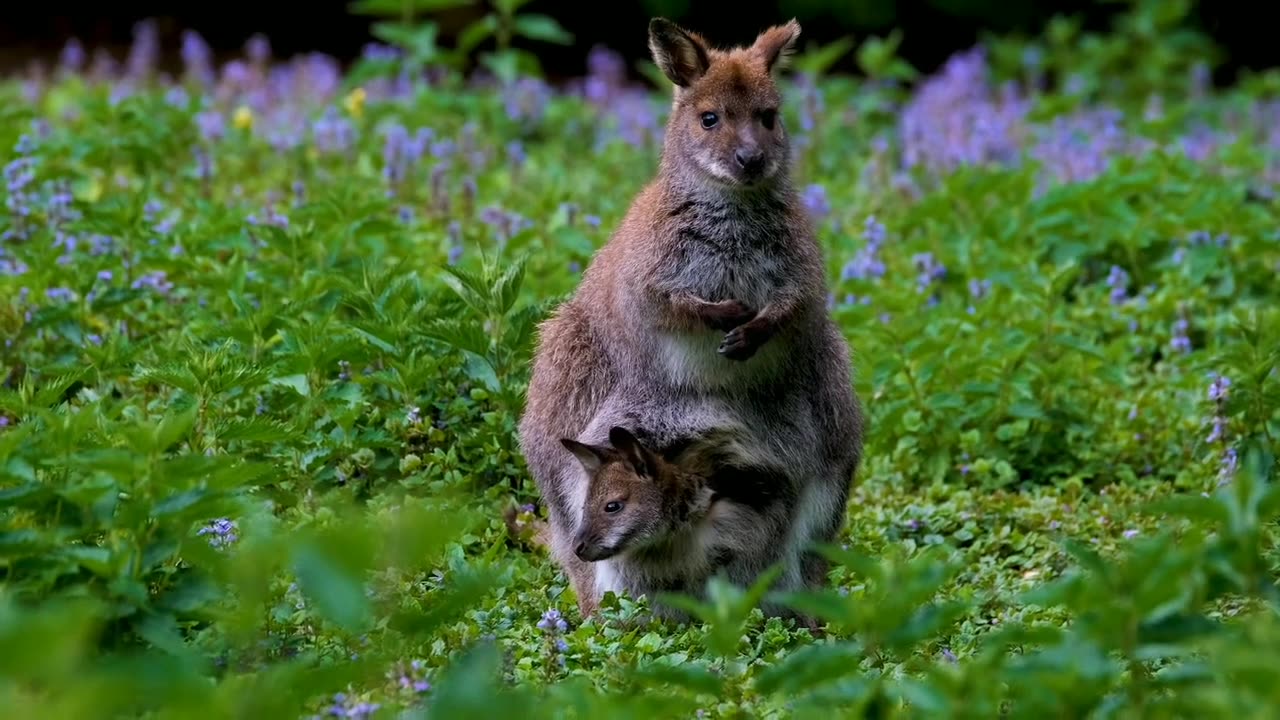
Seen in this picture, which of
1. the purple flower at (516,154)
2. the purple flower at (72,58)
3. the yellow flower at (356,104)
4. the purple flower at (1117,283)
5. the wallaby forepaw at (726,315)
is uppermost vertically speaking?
the purple flower at (72,58)

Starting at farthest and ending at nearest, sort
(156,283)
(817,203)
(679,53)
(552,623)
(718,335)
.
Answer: (817,203), (156,283), (679,53), (718,335), (552,623)

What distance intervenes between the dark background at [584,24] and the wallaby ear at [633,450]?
794 cm

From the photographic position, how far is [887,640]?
3.29 meters

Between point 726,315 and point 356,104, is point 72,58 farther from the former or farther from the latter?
point 726,315

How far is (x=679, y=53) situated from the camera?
5.52 m

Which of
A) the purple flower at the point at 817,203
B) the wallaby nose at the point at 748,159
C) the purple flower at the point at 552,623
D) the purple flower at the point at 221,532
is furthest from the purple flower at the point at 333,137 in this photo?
the purple flower at the point at 552,623

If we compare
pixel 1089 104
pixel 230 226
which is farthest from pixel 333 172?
pixel 1089 104

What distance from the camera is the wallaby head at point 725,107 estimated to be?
5242 mm

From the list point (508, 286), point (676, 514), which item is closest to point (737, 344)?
point (676, 514)

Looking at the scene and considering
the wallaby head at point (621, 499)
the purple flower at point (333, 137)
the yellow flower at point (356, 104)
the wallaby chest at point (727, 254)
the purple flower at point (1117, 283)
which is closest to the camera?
the wallaby head at point (621, 499)

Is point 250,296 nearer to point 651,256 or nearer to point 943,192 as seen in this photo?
point 651,256

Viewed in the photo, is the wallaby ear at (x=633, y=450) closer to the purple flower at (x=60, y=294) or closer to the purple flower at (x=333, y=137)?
the purple flower at (x=60, y=294)

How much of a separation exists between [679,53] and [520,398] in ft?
4.07

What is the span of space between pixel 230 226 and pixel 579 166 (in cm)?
320
